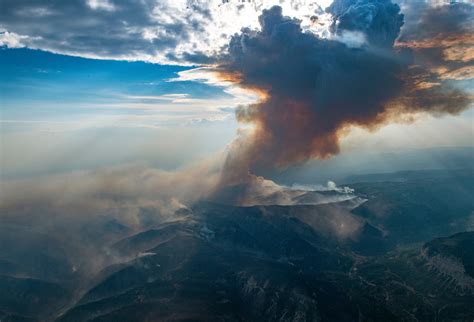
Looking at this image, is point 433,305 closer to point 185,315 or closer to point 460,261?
point 460,261

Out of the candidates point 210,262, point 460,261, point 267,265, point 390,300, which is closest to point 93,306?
point 210,262

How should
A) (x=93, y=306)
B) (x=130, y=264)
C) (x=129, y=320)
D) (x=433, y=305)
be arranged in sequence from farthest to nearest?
(x=130, y=264) → (x=433, y=305) → (x=93, y=306) → (x=129, y=320)

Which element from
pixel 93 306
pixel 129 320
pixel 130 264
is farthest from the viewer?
pixel 130 264

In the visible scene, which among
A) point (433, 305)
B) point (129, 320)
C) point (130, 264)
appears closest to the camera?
point (129, 320)

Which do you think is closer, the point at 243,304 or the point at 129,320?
the point at 129,320

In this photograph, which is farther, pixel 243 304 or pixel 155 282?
pixel 155 282

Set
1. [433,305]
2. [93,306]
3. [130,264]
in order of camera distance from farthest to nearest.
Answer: [130,264] < [433,305] < [93,306]

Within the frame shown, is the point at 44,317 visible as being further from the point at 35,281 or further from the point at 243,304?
the point at 243,304

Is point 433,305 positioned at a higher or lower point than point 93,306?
lower

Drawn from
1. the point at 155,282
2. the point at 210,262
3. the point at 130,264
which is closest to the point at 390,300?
the point at 210,262
